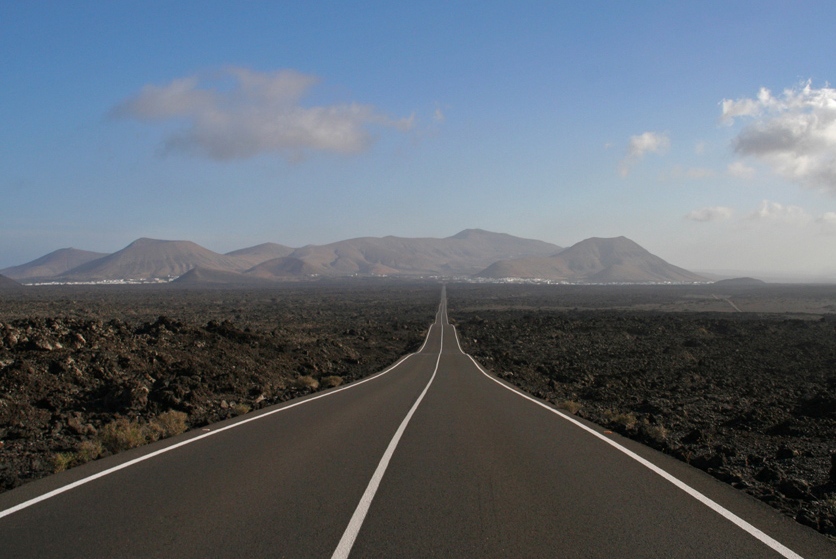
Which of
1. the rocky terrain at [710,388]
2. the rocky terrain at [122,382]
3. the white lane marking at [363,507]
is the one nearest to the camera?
the white lane marking at [363,507]

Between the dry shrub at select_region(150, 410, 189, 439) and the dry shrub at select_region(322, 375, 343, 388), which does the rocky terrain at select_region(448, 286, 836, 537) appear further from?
the dry shrub at select_region(150, 410, 189, 439)

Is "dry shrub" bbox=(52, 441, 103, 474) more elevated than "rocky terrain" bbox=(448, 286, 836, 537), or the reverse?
"dry shrub" bbox=(52, 441, 103, 474)

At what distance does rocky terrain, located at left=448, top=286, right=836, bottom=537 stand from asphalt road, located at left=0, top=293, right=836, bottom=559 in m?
1.16

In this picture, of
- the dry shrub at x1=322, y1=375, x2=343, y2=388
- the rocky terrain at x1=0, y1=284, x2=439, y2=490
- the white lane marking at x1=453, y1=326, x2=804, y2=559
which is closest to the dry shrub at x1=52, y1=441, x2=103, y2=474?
the rocky terrain at x1=0, y1=284, x2=439, y2=490

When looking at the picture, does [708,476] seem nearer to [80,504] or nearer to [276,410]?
[80,504]

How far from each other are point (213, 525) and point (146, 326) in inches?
995

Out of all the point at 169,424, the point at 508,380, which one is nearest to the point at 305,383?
the point at 508,380

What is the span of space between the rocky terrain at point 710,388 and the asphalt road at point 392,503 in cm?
116

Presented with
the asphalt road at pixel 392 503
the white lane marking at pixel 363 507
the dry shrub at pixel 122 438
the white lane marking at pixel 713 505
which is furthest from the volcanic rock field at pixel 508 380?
the white lane marking at pixel 363 507

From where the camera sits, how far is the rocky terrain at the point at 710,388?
30.7 ft

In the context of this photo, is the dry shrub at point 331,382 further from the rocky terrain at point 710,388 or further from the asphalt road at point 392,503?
the asphalt road at point 392,503

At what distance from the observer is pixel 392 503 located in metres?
6.64

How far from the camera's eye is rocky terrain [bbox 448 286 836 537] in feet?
30.7

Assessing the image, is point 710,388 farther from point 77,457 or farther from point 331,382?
point 77,457
